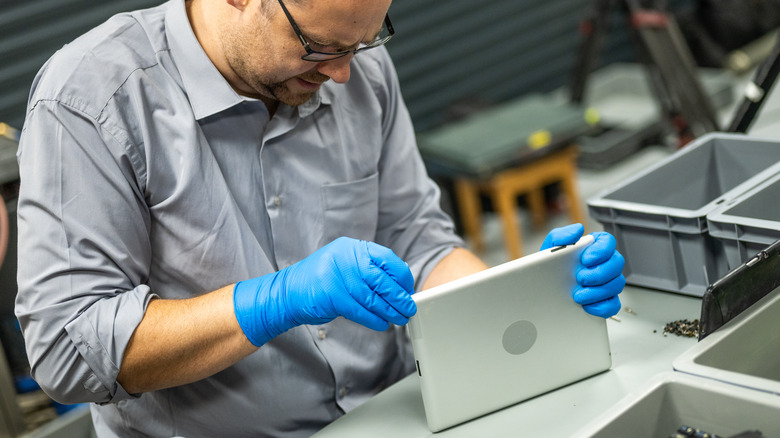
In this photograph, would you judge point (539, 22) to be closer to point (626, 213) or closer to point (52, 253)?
point (626, 213)

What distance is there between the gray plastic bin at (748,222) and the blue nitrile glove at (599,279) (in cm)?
22

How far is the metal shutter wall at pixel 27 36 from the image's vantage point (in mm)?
3355

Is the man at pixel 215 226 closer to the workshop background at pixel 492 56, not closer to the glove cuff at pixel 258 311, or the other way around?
the glove cuff at pixel 258 311

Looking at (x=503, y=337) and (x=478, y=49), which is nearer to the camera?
(x=503, y=337)

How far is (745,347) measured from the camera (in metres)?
1.32

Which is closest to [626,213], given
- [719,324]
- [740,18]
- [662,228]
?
[662,228]

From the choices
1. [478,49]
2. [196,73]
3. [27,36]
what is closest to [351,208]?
[196,73]

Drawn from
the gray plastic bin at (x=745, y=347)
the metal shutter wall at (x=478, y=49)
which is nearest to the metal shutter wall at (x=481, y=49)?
the metal shutter wall at (x=478, y=49)

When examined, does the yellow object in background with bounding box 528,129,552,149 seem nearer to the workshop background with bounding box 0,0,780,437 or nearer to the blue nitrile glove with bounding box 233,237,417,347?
the workshop background with bounding box 0,0,780,437

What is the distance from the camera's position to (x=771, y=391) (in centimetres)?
111

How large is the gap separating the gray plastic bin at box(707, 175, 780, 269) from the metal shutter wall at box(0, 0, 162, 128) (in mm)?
2920

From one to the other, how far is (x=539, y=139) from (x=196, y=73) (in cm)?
213

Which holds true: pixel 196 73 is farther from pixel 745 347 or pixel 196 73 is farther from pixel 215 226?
pixel 745 347

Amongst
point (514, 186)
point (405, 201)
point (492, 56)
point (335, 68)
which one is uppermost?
point (335, 68)
